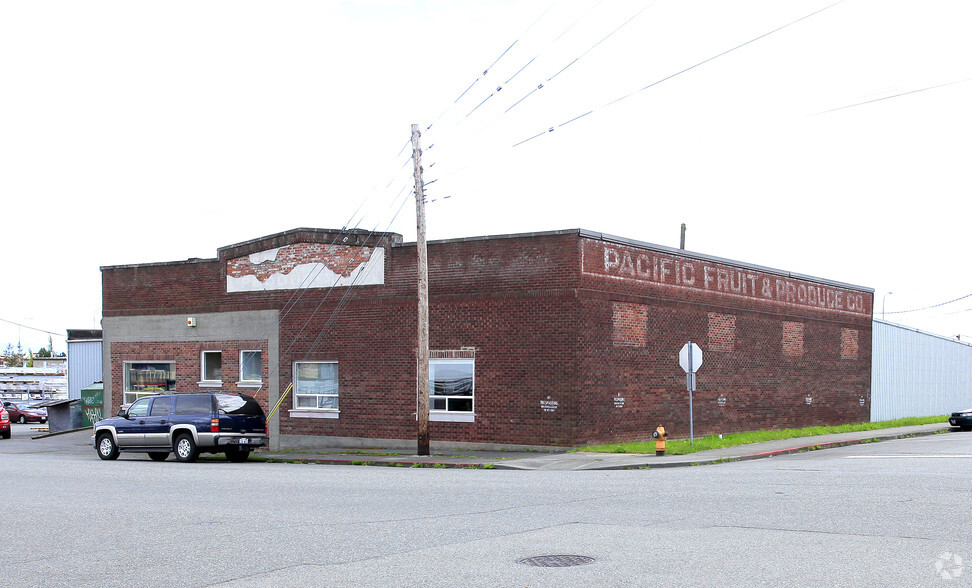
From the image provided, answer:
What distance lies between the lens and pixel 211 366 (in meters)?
31.8

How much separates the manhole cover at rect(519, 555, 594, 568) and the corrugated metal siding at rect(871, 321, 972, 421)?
117 ft

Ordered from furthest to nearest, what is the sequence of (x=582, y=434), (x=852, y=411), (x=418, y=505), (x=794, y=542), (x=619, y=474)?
1. (x=852, y=411)
2. (x=582, y=434)
3. (x=619, y=474)
4. (x=418, y=505)
5. (x=794, y=542)

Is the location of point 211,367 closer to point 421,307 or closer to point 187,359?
point 187,359

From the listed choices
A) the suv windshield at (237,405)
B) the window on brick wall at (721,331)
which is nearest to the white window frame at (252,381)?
the suv windshield at (237,405)

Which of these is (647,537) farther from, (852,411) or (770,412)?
(852,411)

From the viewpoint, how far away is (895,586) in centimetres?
746

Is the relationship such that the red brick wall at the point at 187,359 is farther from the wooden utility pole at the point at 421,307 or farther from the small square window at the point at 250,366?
the wooden utility pole at the point at 421,307

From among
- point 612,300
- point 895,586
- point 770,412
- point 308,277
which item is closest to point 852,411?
point 770,412

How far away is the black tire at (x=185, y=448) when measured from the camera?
24.0 m

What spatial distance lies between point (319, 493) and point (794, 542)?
309 inches

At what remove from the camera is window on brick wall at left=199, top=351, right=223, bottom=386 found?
1241 inches

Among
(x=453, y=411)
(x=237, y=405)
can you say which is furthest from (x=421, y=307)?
(x=237, y=405)

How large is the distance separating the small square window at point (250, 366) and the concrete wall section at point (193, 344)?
201mm

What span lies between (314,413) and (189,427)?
556cm
